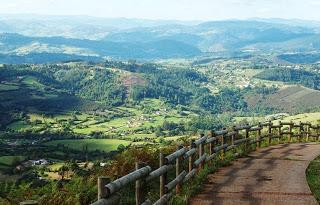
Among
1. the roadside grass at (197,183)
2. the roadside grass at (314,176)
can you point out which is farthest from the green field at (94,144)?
the roadside grass at (197,183)

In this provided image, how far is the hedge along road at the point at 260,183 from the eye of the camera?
43.7 feet

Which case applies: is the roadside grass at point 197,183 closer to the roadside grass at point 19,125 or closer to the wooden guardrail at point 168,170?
the wooden guardrail at point 168,170

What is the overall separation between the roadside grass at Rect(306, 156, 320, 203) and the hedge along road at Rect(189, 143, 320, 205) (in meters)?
0.17

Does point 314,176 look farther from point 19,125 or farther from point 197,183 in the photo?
point 19,125

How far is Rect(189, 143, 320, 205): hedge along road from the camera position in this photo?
13328 millimetres

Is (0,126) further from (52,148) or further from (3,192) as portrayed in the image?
(3,192)

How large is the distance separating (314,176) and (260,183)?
2952 mm

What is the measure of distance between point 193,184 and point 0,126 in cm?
15249

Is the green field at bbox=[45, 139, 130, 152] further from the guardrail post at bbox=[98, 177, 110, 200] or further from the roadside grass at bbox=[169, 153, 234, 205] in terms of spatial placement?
the guardrail post at bbox=[98, 177, 110, 200]

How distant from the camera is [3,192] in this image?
13.8 metres

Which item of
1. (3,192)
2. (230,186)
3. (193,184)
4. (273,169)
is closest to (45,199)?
(3,192)

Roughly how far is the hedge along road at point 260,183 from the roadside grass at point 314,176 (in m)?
0.17

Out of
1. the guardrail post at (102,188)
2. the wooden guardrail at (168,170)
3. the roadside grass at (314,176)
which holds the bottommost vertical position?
the roadside grass at (314,176)

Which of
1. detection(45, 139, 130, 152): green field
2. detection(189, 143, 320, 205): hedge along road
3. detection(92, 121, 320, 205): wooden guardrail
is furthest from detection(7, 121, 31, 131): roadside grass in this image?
detection(189, 143, 320, 205): hedge along road
